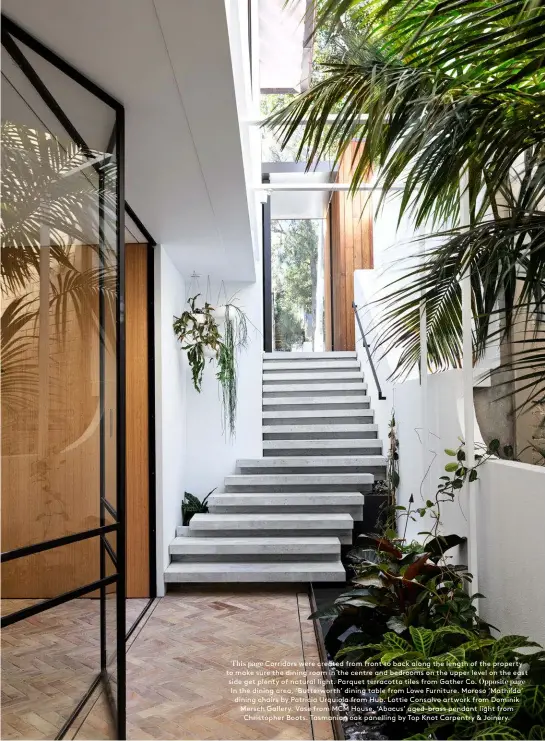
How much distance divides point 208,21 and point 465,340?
6.11 feet

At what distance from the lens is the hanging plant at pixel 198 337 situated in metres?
6.03

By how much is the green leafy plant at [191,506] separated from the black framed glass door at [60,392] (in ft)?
10.6

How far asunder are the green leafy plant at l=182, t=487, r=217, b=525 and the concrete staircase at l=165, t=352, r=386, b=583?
0.71ft

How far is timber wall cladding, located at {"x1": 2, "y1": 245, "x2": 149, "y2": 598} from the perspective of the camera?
1991 millimetres

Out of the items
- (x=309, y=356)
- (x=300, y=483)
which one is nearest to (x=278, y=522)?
(x=300, y=483)

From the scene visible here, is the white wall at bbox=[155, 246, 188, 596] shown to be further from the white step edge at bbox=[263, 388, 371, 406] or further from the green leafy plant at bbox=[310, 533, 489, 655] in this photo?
the green leafy plant at bbox=[310, 533, 489, 655]

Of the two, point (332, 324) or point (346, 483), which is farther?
point (332, 324)

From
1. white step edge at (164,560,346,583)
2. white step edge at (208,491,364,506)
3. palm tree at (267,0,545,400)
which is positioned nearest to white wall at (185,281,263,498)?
white step edge at (208,491,364,506)

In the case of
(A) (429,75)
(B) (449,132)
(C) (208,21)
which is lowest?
(B) (449,132)

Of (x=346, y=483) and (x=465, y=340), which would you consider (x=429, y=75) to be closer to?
(x=465, y=340)

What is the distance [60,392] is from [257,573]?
3072 millimetres

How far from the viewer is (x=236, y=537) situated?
5551mm

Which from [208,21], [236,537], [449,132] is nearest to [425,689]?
[449,132]

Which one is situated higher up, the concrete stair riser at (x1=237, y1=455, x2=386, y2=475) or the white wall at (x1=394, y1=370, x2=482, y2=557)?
the white wall at (x1=394, y1=370, x2=482, y2=557)
